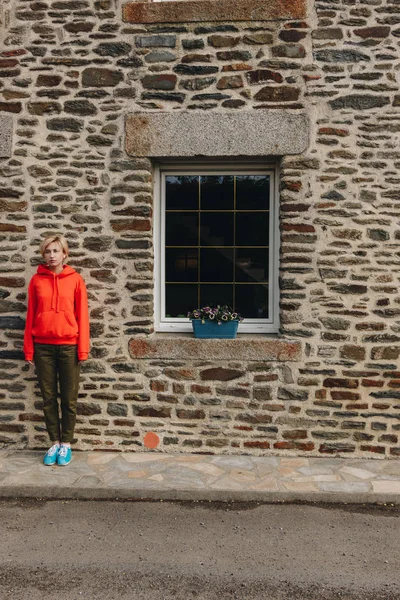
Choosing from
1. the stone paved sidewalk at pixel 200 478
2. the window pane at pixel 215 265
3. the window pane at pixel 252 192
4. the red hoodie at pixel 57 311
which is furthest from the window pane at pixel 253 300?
the red hoodie at pixel 57 311

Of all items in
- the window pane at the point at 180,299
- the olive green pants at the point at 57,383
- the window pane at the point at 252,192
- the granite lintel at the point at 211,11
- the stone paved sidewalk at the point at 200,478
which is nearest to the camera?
the stone paved sidewalk at the point at 200,478

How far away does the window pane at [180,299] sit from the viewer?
18.5 feet

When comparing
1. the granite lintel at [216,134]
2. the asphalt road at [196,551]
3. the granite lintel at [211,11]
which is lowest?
the asphalt road at [196,551]

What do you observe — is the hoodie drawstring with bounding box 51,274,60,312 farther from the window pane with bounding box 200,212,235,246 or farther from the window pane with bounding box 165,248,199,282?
the window pane with bounding box 200,212,235,246

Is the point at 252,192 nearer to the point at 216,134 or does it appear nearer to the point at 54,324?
the point at 216,134

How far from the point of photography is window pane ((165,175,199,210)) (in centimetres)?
558

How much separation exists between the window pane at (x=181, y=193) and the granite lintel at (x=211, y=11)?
145 centimetres

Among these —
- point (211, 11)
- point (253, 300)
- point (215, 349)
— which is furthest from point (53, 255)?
point (211, 11)

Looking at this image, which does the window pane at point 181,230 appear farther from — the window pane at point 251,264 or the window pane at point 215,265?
the window pane at point 251,264

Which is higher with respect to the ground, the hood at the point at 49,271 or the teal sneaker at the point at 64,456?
the hood at the point at 49,271

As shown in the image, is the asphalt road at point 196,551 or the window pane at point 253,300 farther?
the window pane at point 253,300

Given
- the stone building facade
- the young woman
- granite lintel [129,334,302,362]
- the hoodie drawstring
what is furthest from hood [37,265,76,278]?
granite lintel [129,334,302,362]

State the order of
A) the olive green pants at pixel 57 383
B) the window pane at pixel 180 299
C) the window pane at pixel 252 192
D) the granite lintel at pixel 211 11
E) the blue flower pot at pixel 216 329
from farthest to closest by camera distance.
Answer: the window pane at pixel 180 299, the window pane at pixel 252 192, the blue flower pot at pixel 216 329, the granite lintel at pixel 211 11, the olive green pants at pixel 57 383

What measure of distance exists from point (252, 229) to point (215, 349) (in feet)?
4.17
